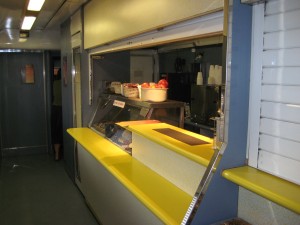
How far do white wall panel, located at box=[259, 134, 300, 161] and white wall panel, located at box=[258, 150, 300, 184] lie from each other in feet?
0.06

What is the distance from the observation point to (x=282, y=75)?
49.0 inches

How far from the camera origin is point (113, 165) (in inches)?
89.2

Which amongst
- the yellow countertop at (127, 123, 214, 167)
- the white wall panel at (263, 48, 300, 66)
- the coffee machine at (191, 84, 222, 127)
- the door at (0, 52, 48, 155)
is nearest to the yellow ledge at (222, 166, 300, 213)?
the yellow countertop at (127, 123, 214, 167)

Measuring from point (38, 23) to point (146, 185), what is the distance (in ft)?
12.4

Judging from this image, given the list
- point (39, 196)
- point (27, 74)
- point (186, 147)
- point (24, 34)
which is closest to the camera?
point (186, 147)

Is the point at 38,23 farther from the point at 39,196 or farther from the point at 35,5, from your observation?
the point at 39,196

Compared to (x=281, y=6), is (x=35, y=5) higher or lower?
higher

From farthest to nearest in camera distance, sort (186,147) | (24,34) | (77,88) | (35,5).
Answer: (24,34)
(77,88)
(35,5)
(186,147)

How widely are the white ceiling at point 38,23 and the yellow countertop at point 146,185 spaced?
1.86 metres

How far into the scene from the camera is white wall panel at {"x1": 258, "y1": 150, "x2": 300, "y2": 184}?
120cm

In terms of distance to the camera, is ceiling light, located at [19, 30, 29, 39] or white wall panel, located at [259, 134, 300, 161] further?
ceiling light, located at [19, 30, 29, 39]

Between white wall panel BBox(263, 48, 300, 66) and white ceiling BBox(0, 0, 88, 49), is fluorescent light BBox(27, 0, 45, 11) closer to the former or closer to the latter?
white ceiling BBox(0, 0, 88, 49)

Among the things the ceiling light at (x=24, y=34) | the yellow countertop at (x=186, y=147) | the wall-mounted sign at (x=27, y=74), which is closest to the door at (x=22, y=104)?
the wall-mounted sign at (x=27, y=74)

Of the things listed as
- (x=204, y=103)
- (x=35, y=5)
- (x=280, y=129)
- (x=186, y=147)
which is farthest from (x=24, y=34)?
(x=280, y=129)
